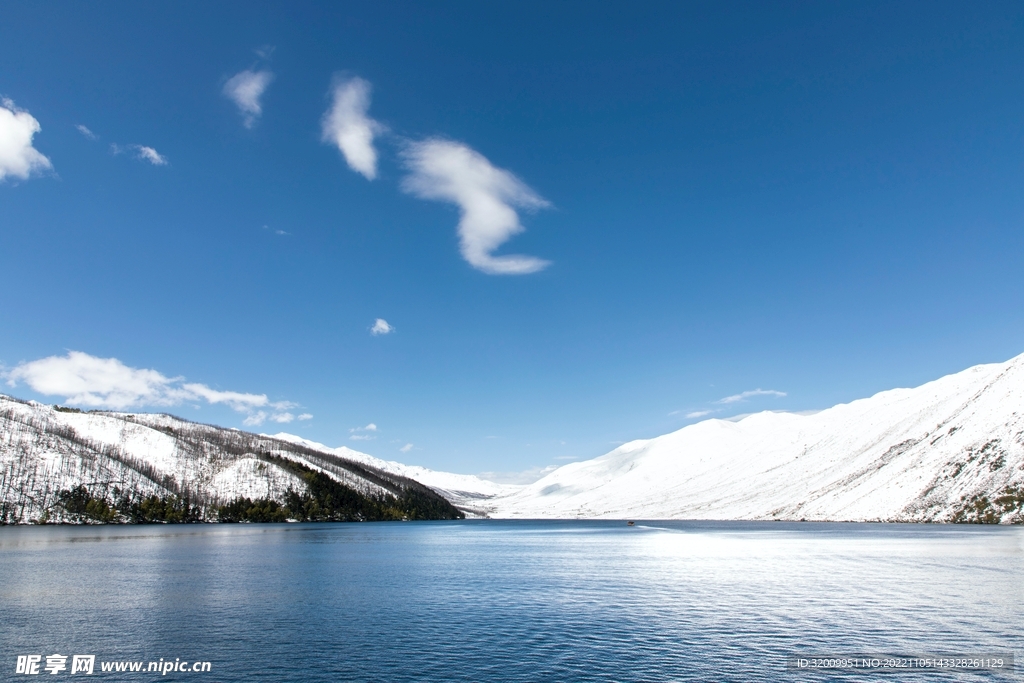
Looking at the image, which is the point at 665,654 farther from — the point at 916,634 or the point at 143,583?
the point at 143,583

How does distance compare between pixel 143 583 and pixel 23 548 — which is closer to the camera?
pixel 143 583

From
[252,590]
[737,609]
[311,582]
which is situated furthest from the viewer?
[311,582]

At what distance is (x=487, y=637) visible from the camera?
147ft

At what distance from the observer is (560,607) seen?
57188 mm

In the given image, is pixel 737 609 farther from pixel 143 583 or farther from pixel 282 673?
pixel 143 583

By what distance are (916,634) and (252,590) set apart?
204 ft

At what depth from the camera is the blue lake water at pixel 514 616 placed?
1471 inches

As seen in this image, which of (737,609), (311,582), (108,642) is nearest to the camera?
(108,642)

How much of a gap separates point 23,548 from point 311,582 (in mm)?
91005

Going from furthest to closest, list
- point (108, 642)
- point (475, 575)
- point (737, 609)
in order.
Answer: point (475, 575), point (737, 609), point (108, 642)

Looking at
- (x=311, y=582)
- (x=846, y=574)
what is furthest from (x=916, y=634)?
(x=311, y=582)

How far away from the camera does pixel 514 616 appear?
172ft

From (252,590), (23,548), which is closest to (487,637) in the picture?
(252,590)

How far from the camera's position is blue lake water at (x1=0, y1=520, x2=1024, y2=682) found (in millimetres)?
37375
